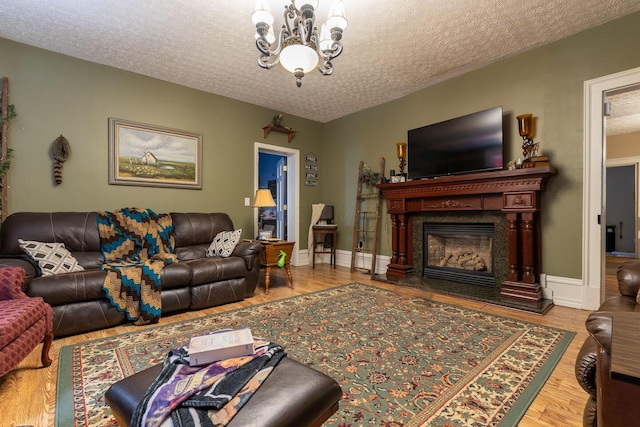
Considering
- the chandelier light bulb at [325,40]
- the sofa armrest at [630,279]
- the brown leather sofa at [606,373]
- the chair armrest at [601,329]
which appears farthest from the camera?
the chandelier light bulb at [325,40]

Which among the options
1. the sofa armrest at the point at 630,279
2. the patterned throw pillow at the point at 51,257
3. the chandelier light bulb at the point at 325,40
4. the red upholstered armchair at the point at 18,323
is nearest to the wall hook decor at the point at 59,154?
the patterned throw pillow at the point at 51,257

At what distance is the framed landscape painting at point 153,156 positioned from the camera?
365 cm

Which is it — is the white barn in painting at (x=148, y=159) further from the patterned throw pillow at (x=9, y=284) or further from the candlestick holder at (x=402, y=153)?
the candlestick holder at (x=402, y=153)

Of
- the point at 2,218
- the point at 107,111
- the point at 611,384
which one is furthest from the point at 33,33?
the point at 611,384

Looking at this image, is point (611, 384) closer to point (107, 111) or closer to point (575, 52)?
point (575, 52)

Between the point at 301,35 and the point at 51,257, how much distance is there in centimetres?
282

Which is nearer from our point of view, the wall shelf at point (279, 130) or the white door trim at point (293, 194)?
the wall shelf at point (279, 130)

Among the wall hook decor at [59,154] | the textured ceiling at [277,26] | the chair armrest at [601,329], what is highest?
the textured ceiling at [277,26]

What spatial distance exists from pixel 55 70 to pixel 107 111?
0.58 meters

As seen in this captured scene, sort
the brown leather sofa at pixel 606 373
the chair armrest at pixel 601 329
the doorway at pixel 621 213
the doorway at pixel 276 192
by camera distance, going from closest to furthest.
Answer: the brown leather sofa at pixel 606 373, the chair armrest at pixel 601 329, the doorway at pixel 276 192, the doorway at pixel 621 213

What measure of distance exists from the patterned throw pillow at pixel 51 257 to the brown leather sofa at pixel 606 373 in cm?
342

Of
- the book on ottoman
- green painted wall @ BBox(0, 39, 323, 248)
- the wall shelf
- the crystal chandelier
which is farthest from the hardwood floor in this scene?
the wall shelf

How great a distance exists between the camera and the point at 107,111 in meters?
3.57

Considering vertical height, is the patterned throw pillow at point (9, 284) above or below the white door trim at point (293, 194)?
below
